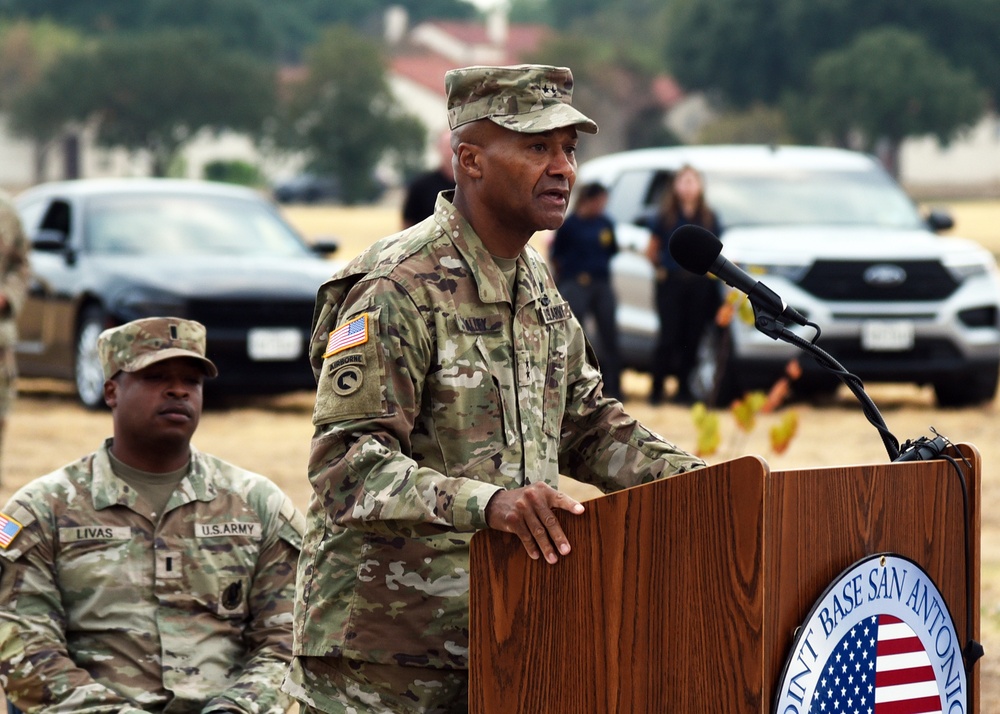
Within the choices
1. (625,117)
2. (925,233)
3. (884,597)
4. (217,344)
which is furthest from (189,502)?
(625,117)

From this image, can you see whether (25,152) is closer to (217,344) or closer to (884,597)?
(217,344)

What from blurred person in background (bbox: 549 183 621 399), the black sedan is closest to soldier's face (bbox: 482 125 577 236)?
the black sedan

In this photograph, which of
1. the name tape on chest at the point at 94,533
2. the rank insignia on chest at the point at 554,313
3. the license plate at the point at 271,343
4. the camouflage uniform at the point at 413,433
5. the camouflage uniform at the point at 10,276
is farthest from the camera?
the license plate at the point at 271,343

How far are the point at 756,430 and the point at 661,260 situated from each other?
63.1 inches

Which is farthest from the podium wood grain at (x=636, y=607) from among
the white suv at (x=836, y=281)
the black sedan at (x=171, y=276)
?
the black sedan at (x=171, y=276)

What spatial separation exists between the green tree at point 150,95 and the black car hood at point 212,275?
1996 inches

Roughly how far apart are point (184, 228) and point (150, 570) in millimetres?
9342

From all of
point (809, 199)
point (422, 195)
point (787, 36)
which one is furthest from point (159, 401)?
point (787, 36)

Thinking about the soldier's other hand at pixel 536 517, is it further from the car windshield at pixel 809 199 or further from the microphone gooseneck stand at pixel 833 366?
the car windshield at pixel 809 199

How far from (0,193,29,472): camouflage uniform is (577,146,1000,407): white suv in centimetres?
487

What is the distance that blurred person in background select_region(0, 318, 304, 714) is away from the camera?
3854 millimetres

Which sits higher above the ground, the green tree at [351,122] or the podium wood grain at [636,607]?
the green tree at [351,122]

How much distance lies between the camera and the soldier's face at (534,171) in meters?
2.97

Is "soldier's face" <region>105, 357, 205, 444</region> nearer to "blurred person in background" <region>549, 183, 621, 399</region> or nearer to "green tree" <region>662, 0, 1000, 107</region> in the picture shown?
"blurred person in background" <region>549, 183, 621, 399</region>
